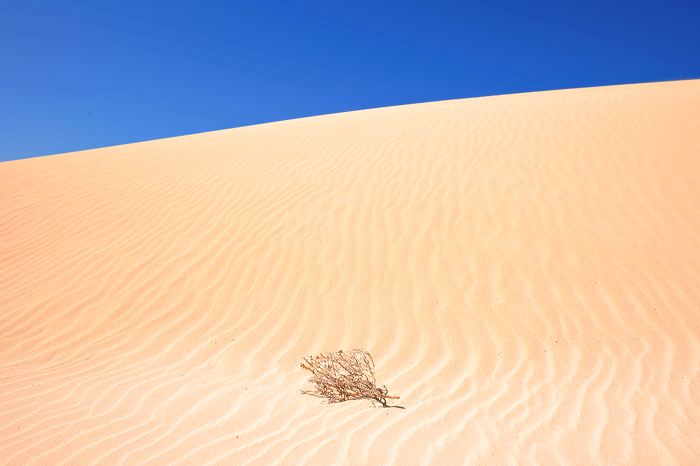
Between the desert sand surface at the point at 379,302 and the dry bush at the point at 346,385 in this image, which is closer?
the desert sand surface at the point at 379,302

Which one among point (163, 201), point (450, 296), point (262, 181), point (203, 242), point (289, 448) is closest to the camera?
point (289, 448)

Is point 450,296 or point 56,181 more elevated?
point 56,181

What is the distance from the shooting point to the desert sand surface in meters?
2.74

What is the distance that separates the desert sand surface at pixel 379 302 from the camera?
2.74 meters

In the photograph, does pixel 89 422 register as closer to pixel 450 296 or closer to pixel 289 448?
pixel 289 448

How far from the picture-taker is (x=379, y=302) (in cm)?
463

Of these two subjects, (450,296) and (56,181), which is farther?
(56,181)

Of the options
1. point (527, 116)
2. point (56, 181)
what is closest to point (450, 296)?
point (527, 116)

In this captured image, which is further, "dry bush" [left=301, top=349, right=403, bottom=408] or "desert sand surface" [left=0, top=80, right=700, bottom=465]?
"dry bush" [left=301, top=349, right=403, bottom=408]

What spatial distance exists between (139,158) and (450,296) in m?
8.95

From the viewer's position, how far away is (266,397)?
10.8ft

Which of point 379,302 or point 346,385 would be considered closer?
point 346,385

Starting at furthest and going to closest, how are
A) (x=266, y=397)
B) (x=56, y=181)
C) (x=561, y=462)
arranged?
(x=56, y=181), (x=266, y=397), (x=561, y=462)

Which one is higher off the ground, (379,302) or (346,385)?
(379,302)
